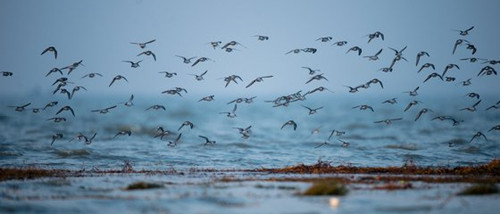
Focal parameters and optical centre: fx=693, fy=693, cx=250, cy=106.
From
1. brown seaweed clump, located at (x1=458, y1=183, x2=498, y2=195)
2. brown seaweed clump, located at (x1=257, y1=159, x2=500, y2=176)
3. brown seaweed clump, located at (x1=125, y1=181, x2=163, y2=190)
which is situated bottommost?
brown seaweed clump, located at (x1=125, y1=181, x2=163, y2=190)

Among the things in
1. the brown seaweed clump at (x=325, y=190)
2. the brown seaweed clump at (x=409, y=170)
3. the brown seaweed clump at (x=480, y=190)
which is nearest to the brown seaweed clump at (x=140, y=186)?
the brown seaweed clump at (x=325, y=190)

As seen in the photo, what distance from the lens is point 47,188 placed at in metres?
20.6

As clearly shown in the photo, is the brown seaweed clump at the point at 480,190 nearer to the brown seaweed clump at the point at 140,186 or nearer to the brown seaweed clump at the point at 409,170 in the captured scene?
the brown seaweed clump at the point at 409,170

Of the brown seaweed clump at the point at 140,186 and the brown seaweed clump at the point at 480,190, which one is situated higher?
the brown seaweed clump at the point at 480,190

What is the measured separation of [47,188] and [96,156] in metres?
15.9

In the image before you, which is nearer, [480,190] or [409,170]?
[480,190]

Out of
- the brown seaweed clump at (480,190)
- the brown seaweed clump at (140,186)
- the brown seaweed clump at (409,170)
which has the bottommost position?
the brown seaweed clump at (140,186)

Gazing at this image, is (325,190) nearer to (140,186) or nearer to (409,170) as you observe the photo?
(140,186)

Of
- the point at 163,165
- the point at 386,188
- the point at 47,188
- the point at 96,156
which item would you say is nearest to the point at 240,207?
the point at 386,188

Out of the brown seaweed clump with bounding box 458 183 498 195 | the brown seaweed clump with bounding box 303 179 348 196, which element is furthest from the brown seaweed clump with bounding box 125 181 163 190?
the brown seaweed clump with bounding box 458 183 498 195

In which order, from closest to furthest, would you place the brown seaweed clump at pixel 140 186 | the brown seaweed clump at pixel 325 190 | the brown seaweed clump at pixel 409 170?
the brown seaweed clump at pixel 325 190
the brown seaweed clump at pixel 140 186
the brown seaweed clump at pixel 409 170

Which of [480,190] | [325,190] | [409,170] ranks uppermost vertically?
[409,170]

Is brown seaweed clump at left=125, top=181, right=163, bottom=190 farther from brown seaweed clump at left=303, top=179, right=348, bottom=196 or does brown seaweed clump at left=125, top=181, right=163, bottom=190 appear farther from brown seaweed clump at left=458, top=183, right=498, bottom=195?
brown seaweed clump at left=458, top=183, right=498, bottom=195

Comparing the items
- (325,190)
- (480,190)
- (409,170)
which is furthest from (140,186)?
(409,170)
